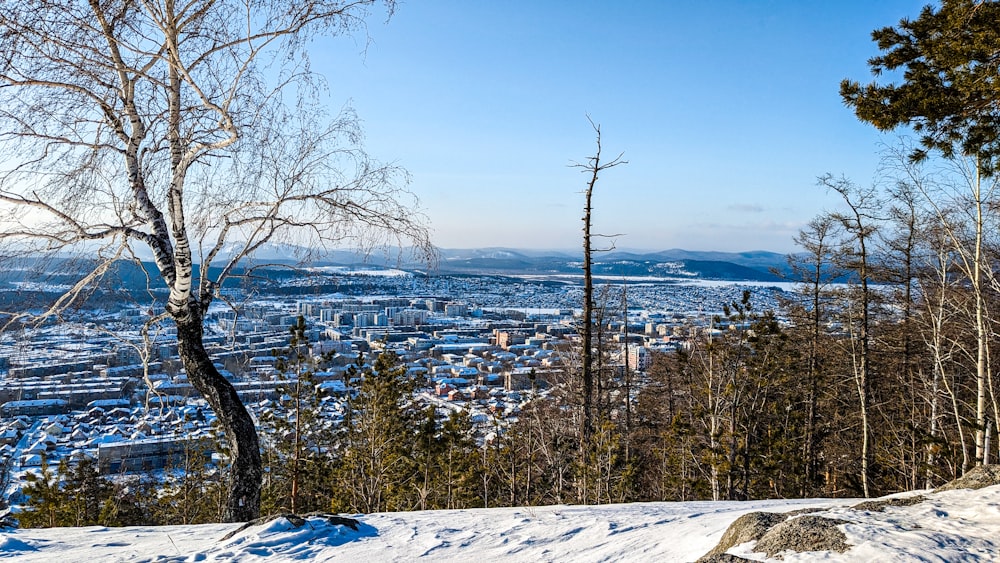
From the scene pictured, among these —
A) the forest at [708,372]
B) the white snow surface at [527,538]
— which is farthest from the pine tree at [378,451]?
the white snow surface at [527,538]

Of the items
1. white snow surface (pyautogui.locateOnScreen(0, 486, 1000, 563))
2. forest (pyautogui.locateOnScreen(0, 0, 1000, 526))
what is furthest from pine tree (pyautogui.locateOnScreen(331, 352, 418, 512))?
white snow surface (pyautogui.locateOnScreen(0, 486, 1000, 563))

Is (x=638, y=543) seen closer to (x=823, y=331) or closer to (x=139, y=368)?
(x=139, y=368)

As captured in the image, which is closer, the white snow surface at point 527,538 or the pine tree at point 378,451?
the white snow surface at point 527,538

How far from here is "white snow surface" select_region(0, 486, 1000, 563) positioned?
3031 millimetres

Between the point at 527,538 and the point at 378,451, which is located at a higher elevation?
the point at 527,538

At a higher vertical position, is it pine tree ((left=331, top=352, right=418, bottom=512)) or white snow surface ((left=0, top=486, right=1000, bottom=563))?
white snow surface ((left=0, top=486, right=1000, bottom=563))

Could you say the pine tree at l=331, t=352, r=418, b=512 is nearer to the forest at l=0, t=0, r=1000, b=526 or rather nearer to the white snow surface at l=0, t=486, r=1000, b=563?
the forest at l=0, t=0, r=1000, b=526

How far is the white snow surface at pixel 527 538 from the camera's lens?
303 cm

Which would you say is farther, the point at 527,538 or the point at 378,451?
the point at 378,451

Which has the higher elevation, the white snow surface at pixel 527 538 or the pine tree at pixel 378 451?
the white snow surface at pixel 527 538

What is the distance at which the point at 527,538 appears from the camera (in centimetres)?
443

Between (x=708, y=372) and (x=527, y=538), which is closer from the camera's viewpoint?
(x=527, y=538)

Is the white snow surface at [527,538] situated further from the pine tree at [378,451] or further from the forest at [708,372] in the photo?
the pine tree at [378,451]

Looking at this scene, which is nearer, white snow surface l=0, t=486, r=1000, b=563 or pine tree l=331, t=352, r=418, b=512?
white snow surface l=0, t=486, r=1000, b=563
